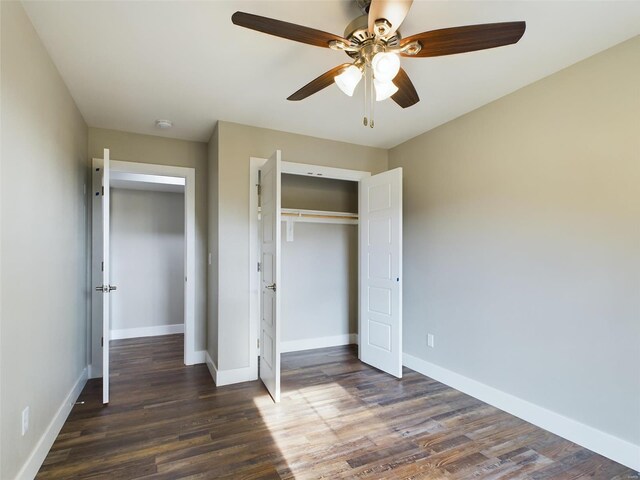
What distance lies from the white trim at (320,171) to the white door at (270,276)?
16.1 inches

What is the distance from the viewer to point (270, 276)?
3.04 metres

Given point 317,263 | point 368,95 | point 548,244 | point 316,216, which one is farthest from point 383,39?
point 317,263

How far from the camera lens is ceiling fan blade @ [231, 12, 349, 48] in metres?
1.37

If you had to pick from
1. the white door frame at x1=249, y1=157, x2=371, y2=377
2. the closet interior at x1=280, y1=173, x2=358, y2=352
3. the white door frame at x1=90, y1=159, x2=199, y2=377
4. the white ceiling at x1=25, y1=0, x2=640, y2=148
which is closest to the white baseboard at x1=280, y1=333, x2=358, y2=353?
the closet interior at x1=280, y1=173, x2=358, y2=352

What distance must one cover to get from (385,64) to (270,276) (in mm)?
2021

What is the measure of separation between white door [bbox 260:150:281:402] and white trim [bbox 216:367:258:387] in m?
0.11

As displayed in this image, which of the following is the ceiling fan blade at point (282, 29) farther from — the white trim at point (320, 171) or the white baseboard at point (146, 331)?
the white baseboard at point (146, 331)

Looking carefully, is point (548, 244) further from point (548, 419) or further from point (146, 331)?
point (146, 331)

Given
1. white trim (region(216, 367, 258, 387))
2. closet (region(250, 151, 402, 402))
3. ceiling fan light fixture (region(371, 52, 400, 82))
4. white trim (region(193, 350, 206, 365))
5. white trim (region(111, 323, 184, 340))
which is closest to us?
ceiling fan light fixture (region(371, 52, 400, 82))

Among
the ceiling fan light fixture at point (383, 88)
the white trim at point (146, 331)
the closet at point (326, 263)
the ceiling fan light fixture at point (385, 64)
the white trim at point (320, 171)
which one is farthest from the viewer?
the white trim at point (146, 331)

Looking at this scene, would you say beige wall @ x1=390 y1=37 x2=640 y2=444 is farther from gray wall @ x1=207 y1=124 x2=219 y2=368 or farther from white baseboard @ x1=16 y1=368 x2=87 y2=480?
white baseboard @ x1=16 y1=368 x2=87 y2=480

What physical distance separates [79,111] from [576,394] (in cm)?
449

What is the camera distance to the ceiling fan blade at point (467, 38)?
138 cm

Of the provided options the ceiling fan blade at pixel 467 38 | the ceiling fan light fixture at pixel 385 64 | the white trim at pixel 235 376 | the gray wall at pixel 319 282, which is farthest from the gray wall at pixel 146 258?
the ceiling fan blade at pixel 467 38
